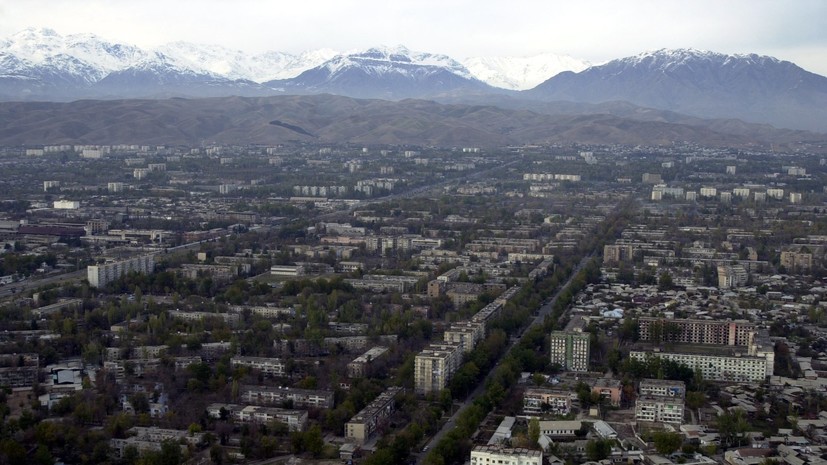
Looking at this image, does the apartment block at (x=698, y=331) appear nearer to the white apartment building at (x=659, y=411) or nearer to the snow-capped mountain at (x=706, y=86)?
the white apartment building at (x=659, y=411)

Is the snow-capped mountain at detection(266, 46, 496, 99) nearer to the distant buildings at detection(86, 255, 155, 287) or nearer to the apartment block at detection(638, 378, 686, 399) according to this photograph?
the distant buildings at detection(86, 255, 155, 287)

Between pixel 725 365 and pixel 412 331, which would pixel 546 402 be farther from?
pixel 412 331

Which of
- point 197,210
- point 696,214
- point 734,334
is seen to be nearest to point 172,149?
point 197,210

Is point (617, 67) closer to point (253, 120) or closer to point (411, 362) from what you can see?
point (253, 120)

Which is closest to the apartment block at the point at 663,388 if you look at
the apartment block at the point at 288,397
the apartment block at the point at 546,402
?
the apartment block at the point at 546,402

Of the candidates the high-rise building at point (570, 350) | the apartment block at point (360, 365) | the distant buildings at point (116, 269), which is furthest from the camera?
the distant buildings at point (116, 269)

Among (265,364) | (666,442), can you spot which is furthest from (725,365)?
(265,364)
